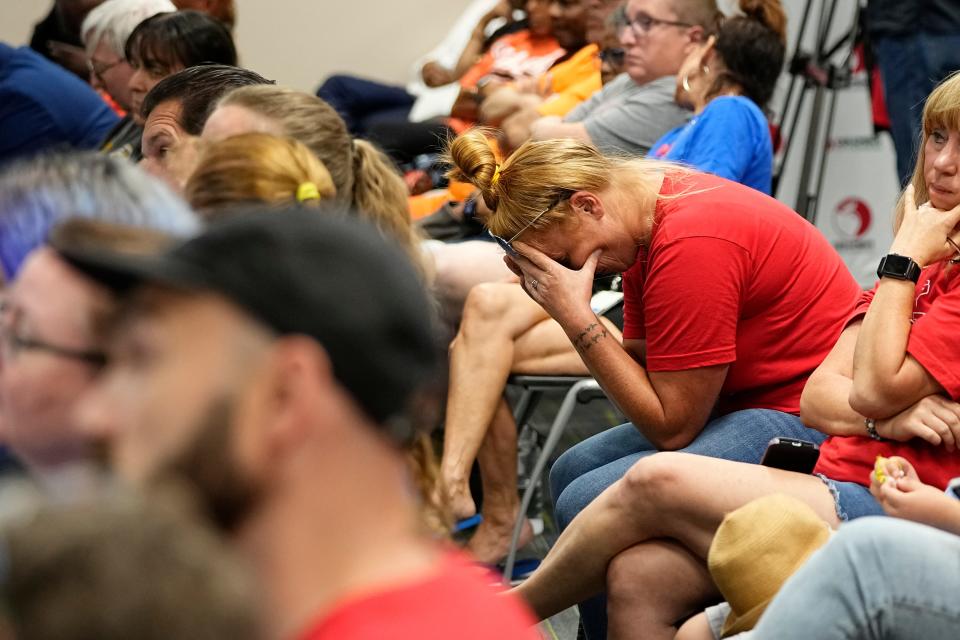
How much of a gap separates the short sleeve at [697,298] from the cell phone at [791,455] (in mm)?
237

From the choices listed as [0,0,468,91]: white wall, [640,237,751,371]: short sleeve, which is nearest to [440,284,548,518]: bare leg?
[640,237,751,371]: short sleeve

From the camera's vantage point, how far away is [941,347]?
188 centimetres

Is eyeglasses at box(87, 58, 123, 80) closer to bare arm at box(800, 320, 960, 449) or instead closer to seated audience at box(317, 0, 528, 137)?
seated audience at box(317, 0, 528, 137)

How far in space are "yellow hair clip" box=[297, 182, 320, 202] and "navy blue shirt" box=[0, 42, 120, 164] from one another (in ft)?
6.06

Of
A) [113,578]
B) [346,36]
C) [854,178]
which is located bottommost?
[346,36]

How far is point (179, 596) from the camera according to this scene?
0.69 meters

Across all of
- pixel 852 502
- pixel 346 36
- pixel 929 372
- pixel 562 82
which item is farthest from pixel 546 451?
pixel 346 36

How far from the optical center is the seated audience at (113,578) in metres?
0.68

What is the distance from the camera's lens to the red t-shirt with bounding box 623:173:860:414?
7.13ft

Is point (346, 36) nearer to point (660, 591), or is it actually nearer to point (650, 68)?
point (650, 68)

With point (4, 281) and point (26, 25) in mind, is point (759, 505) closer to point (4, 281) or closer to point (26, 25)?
point (4, 281)

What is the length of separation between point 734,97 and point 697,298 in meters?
1.08

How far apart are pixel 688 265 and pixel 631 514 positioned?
17.6 inches

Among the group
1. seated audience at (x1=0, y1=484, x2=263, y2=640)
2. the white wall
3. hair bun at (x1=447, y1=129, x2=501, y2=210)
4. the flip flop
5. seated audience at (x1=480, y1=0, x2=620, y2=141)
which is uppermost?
seated audience at (x1=0, y1=484, x2=263, y2=640)
